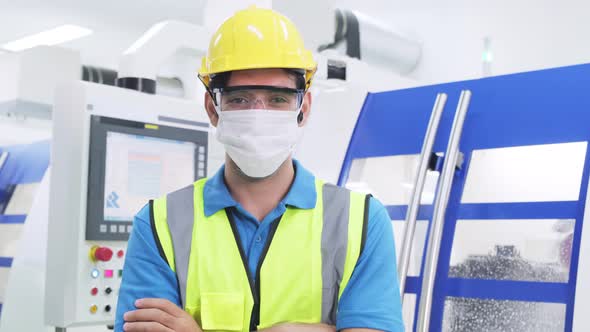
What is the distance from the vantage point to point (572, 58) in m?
5.37

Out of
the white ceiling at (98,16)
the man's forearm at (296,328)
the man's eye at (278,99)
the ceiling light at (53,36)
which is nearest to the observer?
the man's forearm at (296,328)

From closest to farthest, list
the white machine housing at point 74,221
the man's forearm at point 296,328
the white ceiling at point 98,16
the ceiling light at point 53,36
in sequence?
the man's forearm at point 296,328 → the white machine housing at point 74,221 → the white ceiling at point 98,16 → the ceiling light at point 53,36

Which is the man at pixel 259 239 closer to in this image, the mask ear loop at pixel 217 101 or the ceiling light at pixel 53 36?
the mask ear loop at pixel 217 101

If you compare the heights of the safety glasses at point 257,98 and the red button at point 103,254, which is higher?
the safety glasses at point 257,98

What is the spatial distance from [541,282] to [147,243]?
1.18 metres

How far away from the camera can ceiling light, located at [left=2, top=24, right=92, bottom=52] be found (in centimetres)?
788

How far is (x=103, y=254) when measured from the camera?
275 cm

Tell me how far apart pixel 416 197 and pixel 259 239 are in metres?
0.99

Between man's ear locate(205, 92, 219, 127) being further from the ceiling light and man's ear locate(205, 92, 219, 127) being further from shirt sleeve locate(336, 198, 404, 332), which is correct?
the ceiling light

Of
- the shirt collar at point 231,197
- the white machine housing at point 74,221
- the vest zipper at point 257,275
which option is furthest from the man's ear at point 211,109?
the white machine housing at point 74,221

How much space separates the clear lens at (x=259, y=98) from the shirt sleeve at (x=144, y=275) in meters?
0.30

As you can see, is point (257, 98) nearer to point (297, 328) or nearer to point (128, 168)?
point (297, 328)

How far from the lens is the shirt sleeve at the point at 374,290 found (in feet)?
5.11

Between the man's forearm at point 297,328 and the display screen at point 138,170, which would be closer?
the man's forearm at point 297,328
